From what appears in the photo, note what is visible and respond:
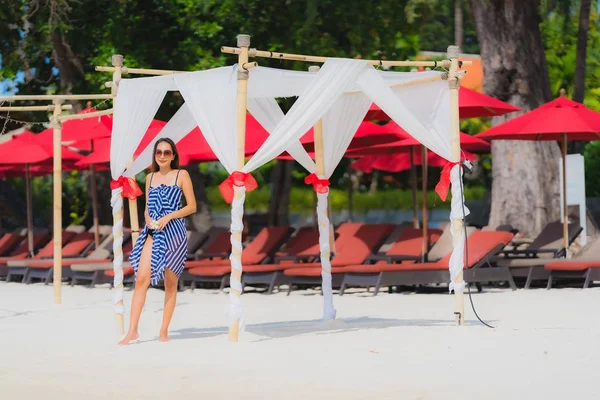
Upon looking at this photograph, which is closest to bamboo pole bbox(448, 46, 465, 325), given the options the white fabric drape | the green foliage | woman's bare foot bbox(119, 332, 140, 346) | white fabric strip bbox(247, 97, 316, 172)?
white fabric strip bbox(247, 97, 316, 172)

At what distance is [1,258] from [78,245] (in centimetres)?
146

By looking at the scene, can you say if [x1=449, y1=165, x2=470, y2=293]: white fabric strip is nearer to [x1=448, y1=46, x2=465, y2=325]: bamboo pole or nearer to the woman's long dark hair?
[x1=448, y1=46, x2=465, y2=325]: bamboo pole

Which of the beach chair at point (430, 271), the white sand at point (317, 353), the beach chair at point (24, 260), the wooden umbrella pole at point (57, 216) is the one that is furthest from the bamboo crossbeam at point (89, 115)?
the beach chair at point (24, 260)

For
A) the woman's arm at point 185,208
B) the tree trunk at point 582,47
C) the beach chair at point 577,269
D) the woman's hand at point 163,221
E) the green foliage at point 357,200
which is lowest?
the beach chair at point 577,269

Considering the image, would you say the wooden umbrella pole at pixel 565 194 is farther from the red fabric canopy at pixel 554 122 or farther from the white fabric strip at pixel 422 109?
the white fabric strip at pixel 422 109

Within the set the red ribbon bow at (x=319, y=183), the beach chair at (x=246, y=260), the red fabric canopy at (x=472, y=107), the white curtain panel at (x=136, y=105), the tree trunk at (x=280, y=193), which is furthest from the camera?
the tree trunk at (x=280, y=193)

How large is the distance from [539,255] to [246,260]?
463 cm

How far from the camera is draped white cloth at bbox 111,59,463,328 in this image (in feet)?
38.1

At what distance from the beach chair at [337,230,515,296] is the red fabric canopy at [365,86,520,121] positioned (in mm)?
1985

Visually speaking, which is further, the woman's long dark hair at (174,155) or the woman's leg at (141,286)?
the woman's long dark hair at (174,155)

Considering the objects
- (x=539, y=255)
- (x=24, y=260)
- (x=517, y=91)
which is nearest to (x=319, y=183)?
(x=539, y=255)

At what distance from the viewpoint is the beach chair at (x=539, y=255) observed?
17500 millimetres

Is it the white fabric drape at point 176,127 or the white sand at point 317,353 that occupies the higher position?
the white fabric drape at point 176,127

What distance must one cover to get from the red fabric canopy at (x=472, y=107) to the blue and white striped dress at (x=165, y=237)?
6977mm
